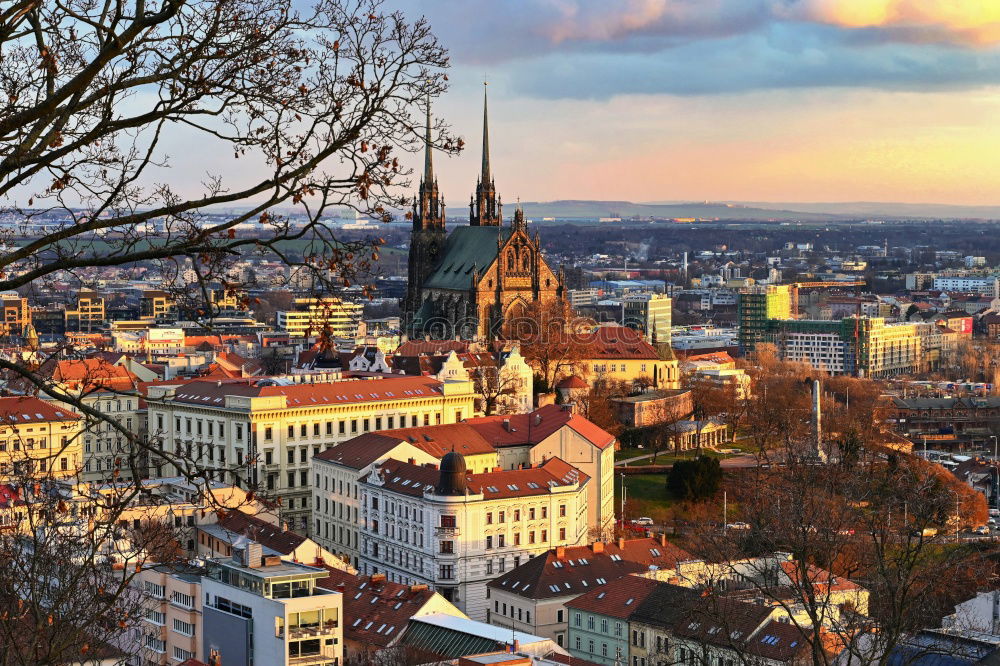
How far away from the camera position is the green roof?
134 meters

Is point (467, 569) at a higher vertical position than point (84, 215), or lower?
lower

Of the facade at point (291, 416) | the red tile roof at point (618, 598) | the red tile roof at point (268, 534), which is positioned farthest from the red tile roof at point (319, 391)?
the red tile roof at point (618, 598)

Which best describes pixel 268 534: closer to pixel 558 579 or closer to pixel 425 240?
pixel 558 579

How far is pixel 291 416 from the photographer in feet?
299

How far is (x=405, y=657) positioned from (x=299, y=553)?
14967mm

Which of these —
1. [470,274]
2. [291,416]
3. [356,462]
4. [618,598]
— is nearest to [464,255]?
[470,274]

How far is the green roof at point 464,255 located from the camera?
439ft

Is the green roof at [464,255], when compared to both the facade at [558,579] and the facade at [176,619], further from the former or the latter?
the facade at [176,619]

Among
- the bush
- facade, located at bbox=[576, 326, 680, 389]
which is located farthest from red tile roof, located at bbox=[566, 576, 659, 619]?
facade, located at bbox=[576, 326, 680, 389]

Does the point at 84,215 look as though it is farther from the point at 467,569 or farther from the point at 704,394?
the point at 704,394

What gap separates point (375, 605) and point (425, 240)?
85.5m

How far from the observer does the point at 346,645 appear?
57.1 metres

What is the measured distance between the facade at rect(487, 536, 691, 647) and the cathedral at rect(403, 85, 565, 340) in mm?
59478

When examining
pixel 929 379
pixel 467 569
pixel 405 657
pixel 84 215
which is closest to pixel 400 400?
pixel 467 569
